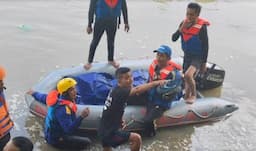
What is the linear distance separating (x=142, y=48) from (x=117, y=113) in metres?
5.03

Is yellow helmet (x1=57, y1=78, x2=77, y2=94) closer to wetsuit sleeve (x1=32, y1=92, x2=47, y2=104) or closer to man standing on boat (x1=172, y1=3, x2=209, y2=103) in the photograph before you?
wetsuit sleeve (x1=32, y1=92, x2=47, y2=104)

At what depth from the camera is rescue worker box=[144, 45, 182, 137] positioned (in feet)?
19.5

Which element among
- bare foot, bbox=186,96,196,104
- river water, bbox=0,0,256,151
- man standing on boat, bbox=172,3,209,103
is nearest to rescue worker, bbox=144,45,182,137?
river water, bbox=0,0,256,151

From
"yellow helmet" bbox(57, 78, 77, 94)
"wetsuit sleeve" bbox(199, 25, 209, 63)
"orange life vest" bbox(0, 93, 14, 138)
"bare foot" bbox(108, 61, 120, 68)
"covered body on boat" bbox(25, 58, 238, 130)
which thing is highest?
"wetsuit sleeve" bbox(199, 25, 209, 63)

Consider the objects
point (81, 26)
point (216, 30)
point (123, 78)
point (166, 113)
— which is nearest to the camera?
point (123, 78)

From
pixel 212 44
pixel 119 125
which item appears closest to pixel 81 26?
pixel 212 44

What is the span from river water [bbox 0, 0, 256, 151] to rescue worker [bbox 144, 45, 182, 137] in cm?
38

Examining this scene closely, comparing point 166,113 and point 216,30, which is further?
point 216,30

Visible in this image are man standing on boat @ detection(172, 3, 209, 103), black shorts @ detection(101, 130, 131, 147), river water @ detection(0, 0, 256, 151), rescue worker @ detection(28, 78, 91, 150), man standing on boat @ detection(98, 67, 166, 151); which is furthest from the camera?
man standing on boat @ detection(172, 3, 209, 103)

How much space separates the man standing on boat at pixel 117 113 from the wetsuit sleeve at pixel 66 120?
0.35 m

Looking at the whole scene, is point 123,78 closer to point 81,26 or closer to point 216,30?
point 81,26

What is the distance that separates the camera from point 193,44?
678cm

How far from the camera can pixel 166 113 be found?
21.0ft

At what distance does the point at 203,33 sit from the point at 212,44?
13.9 ft
